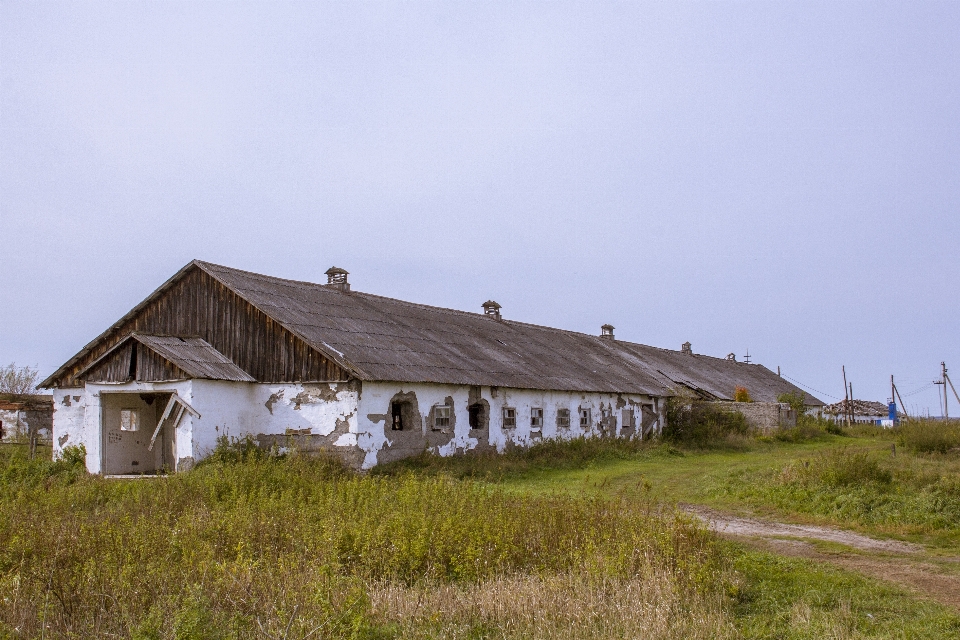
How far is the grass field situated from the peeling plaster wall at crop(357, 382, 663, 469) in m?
4.71

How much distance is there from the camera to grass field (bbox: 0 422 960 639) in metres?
6.32

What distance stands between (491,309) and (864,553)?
22123mm


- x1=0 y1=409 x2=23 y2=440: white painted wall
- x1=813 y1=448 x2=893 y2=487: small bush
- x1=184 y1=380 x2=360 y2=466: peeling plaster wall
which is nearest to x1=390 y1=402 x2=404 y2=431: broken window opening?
x1=184 y1=380 x2=360 y2=466: peeling plaster wall

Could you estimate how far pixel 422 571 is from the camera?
327 inches

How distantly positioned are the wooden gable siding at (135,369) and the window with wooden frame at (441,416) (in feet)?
18.6

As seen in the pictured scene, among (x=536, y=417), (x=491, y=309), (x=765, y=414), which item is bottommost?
(x=765, y=414)

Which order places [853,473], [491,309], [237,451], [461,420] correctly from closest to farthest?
[853,473], [237,451], [461,420], [491,309]

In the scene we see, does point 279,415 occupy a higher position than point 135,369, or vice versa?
point 135,369

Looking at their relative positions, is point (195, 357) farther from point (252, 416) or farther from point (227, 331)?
point (252, 416)

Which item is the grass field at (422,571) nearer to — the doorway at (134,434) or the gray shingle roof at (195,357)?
the gray shingle roof at (195,357)

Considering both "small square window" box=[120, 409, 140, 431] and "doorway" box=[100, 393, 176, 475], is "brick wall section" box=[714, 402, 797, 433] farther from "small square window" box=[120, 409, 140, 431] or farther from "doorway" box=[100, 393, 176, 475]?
"small square window" box=[120, 409, 140, 431]

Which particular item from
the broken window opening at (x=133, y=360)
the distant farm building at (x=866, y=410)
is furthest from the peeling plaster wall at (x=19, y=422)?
the distant farm building at (x=866, y=410)

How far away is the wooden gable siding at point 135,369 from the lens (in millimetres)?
17328

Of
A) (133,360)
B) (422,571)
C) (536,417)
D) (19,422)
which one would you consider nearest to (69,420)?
(133,360)
